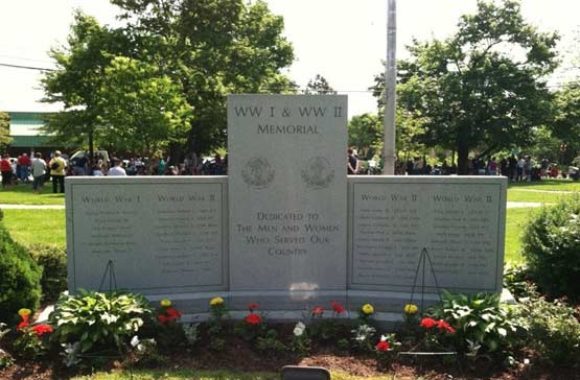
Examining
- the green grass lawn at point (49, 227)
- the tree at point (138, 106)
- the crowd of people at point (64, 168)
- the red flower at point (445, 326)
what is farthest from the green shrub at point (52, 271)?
the tree at point (138, 106)

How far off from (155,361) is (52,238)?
678 cm

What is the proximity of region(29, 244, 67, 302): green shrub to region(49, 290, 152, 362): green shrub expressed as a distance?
5.75 ft

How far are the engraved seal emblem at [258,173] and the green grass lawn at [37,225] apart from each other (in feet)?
15.8

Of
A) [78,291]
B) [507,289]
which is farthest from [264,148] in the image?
[507,289]

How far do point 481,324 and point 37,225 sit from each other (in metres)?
10.9

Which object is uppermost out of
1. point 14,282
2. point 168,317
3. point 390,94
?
point 390,94

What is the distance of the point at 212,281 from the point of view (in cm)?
712

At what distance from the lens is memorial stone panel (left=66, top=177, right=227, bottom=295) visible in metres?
6.77

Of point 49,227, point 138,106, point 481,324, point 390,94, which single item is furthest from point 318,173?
point 138,106

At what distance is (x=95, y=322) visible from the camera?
18.3 ft

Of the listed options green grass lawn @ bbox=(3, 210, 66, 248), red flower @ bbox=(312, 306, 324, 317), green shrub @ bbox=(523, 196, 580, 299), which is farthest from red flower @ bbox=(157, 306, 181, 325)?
green grass lawn @ bbox=(3, 210, 66, 248)

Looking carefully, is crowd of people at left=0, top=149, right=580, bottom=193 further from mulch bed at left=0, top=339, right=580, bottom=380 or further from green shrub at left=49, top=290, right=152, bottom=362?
mulch bed at left=0, top=339, right=580, bottom=380

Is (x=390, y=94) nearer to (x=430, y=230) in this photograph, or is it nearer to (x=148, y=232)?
(x=430, y=230)

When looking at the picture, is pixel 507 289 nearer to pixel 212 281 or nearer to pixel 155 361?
pixel 212 281
